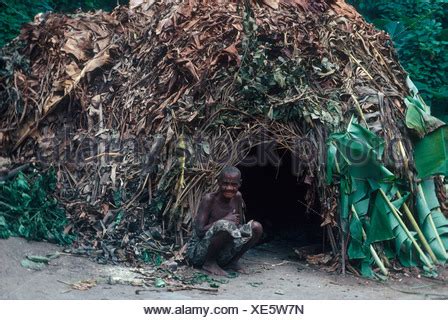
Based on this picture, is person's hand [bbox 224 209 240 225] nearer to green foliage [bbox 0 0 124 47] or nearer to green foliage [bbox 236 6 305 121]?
green foliage [bbox 236 6 305 121]

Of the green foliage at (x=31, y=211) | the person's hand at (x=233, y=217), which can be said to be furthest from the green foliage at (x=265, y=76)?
the green foliage at (x=31, y=211)

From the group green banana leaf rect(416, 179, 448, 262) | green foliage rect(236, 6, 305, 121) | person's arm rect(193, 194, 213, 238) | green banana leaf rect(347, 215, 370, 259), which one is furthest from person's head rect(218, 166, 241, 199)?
green banana leaf rect(416, 179, 448, 262)

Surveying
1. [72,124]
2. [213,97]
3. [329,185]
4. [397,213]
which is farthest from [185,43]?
[397,213]

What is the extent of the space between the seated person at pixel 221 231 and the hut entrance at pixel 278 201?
5.29 feet

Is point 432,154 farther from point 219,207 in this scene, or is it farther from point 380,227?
point 219,207

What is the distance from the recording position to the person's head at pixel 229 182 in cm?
551

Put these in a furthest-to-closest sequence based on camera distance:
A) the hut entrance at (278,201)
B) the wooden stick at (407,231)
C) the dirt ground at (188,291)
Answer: the hut entrance at (278,201), the wooden stick at (407,231), the dirt ground at (188,291)

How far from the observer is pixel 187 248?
567 cm

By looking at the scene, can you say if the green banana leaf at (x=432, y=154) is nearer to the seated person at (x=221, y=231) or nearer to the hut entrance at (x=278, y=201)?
the hut entrance at (x=278, y=201)

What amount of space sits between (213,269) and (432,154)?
2216 millimetres

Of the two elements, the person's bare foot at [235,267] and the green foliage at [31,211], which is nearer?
the person's bare foot at [235,267]

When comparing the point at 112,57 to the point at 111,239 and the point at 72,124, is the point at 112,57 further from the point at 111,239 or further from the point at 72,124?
the point at 111,239

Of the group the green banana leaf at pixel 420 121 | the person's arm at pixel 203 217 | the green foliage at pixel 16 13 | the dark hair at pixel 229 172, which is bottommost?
the person's arm at pixel 203 217

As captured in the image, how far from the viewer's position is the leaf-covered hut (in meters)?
5.84
